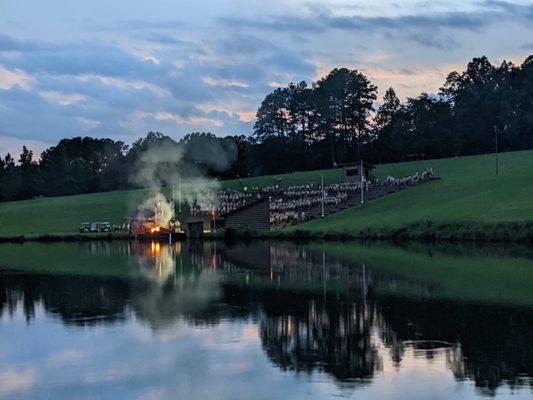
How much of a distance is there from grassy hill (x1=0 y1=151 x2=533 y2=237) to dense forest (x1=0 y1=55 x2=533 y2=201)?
1916cm

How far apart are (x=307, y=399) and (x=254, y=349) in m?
6.08

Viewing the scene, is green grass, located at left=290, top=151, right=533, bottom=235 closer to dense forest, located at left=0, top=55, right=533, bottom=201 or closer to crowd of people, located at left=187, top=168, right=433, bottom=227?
crowd of people, located at left=187, top=168, right=433, bottom=227

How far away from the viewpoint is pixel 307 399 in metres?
17.6

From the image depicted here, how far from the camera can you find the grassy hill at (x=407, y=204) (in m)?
83.0

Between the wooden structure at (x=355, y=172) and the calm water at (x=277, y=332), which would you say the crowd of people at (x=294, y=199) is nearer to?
the wooden structure at (x=355, y=172)

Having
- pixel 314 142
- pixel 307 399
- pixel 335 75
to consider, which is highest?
pixel 335 75

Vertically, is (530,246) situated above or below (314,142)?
below

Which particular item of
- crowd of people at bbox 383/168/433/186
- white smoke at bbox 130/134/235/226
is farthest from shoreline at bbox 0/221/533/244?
crowd of people at bbox 383/168/433/186

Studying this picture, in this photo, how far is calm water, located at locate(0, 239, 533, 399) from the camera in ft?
63.2

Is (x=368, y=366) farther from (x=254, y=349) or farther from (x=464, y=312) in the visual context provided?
(x=464, y=312)

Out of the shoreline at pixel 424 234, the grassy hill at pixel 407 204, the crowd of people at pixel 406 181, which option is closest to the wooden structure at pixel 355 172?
the crowd of people at pixel 406 181

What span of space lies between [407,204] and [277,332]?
239ft

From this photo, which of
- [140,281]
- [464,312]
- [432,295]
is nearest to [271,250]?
[140,281]

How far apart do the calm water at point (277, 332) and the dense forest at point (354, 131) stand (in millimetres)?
112616
